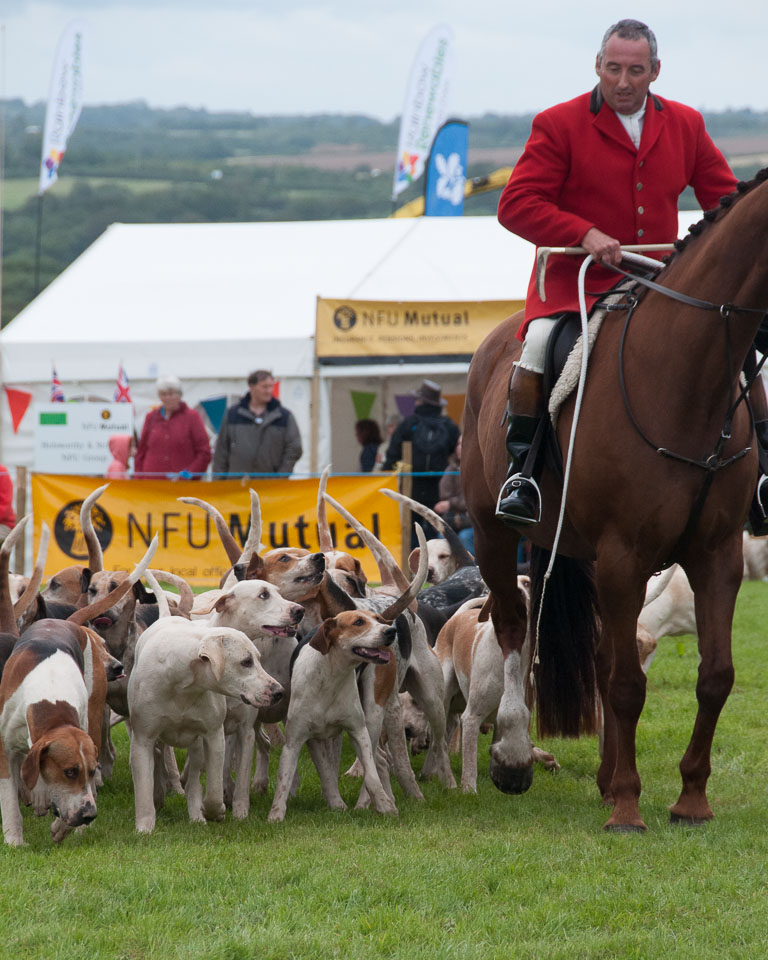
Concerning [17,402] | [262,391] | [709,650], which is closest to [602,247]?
[709,650]

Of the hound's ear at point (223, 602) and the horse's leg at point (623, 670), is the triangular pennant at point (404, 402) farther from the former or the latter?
the horse's leg at point (623, 670)

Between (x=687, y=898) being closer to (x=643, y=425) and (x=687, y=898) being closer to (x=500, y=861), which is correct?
(x=500, y=861)

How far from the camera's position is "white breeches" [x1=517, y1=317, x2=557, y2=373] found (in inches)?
214

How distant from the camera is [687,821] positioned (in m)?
5.28

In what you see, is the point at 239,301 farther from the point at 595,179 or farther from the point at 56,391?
the point at 595,179

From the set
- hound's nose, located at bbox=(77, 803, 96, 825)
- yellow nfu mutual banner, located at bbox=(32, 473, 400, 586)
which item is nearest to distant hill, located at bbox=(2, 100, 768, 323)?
yellow nfu mutual banner, located at bbox=(32, 473, 400, 586)

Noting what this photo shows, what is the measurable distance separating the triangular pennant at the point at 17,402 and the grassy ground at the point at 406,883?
1191 cm

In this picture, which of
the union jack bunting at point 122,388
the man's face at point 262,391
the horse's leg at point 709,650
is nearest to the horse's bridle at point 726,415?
the horse's leg at point 709,650

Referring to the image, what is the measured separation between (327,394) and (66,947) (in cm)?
1354

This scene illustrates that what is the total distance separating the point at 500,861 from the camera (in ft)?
15.8

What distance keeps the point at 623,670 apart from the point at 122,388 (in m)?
12.9

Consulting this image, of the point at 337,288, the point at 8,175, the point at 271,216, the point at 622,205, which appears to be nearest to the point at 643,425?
the point at 622,205

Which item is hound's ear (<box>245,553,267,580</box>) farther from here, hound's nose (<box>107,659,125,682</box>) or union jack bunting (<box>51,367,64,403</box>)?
union jack bunting (<box>51,367,64,403</box>)

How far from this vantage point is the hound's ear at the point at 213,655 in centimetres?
550
